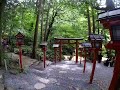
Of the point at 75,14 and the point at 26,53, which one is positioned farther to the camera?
the point at 75,14

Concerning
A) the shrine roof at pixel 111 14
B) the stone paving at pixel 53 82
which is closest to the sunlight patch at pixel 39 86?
the stone paving at pixel 53 82

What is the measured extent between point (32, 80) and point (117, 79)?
6.62 metres

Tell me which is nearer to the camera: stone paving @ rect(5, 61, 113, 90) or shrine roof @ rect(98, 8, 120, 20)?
shrine roof @ rect(98, 8, 120, 20)

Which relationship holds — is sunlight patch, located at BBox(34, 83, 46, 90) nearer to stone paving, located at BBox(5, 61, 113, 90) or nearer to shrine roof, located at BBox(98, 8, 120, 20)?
stone paving, located at BBox(5, 61, 113, 90)

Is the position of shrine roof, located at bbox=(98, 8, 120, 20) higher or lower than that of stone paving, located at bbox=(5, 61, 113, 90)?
higher

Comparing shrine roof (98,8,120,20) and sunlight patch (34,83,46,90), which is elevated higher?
shrine roof (98,8,120,20)

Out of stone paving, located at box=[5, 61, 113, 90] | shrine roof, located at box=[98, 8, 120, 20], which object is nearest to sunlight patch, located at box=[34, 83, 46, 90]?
stone paving, located at box=[5, 61, 113, 90]

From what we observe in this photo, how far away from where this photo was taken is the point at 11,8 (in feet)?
46.3

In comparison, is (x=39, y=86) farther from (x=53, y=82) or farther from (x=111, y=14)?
(x=111, y=14)

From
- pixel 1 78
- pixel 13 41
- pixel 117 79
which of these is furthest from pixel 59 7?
pixel 117 79

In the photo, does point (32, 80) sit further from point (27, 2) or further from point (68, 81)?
point (27, 2)

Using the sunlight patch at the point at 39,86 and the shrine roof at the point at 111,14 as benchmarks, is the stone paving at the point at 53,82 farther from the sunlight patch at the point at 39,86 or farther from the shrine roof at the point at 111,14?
the shrine roof at the point at 111,14

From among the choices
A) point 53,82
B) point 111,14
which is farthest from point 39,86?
point 111,14

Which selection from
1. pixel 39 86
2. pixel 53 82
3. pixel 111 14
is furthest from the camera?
pixel 53 82
